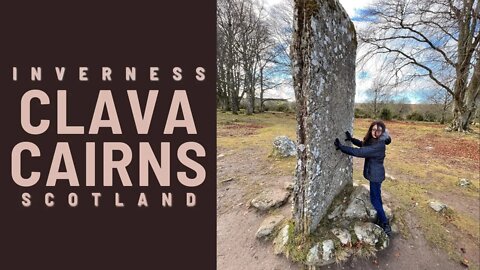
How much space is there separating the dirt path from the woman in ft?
1.11

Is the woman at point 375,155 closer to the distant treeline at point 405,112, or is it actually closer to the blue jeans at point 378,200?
the blue jeans at point 378,200

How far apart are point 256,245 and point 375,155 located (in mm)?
1888

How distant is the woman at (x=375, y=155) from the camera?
2.95 metres

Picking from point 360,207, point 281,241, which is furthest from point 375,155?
point 281,241

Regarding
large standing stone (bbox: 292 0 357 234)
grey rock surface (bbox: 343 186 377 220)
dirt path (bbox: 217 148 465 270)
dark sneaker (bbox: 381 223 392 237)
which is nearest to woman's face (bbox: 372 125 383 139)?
large standing stone (bbox: 292 0 357 234)

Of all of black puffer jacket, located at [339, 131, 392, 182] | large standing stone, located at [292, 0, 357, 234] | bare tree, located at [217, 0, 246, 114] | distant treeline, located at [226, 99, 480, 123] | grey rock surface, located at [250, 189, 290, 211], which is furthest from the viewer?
distant treeline, located at [226, 99, 480, 123]

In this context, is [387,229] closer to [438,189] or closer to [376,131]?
[376,131]

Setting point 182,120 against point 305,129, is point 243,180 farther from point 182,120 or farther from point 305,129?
point 182,120

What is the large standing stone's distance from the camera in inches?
98.8

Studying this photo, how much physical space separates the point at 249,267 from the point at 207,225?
40.5 inches

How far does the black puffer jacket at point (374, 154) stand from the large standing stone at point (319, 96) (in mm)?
250

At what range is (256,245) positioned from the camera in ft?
10.6

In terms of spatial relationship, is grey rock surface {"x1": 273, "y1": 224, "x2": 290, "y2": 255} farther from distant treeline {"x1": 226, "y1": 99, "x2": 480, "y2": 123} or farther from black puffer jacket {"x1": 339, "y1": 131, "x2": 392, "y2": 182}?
distant treeline {"x1": 226, "y1": 99, "x2": 480, "y2": 123}

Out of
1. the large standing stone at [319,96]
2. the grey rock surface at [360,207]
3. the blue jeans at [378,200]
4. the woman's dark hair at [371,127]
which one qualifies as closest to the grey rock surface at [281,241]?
the large standing stone at [319,96]
